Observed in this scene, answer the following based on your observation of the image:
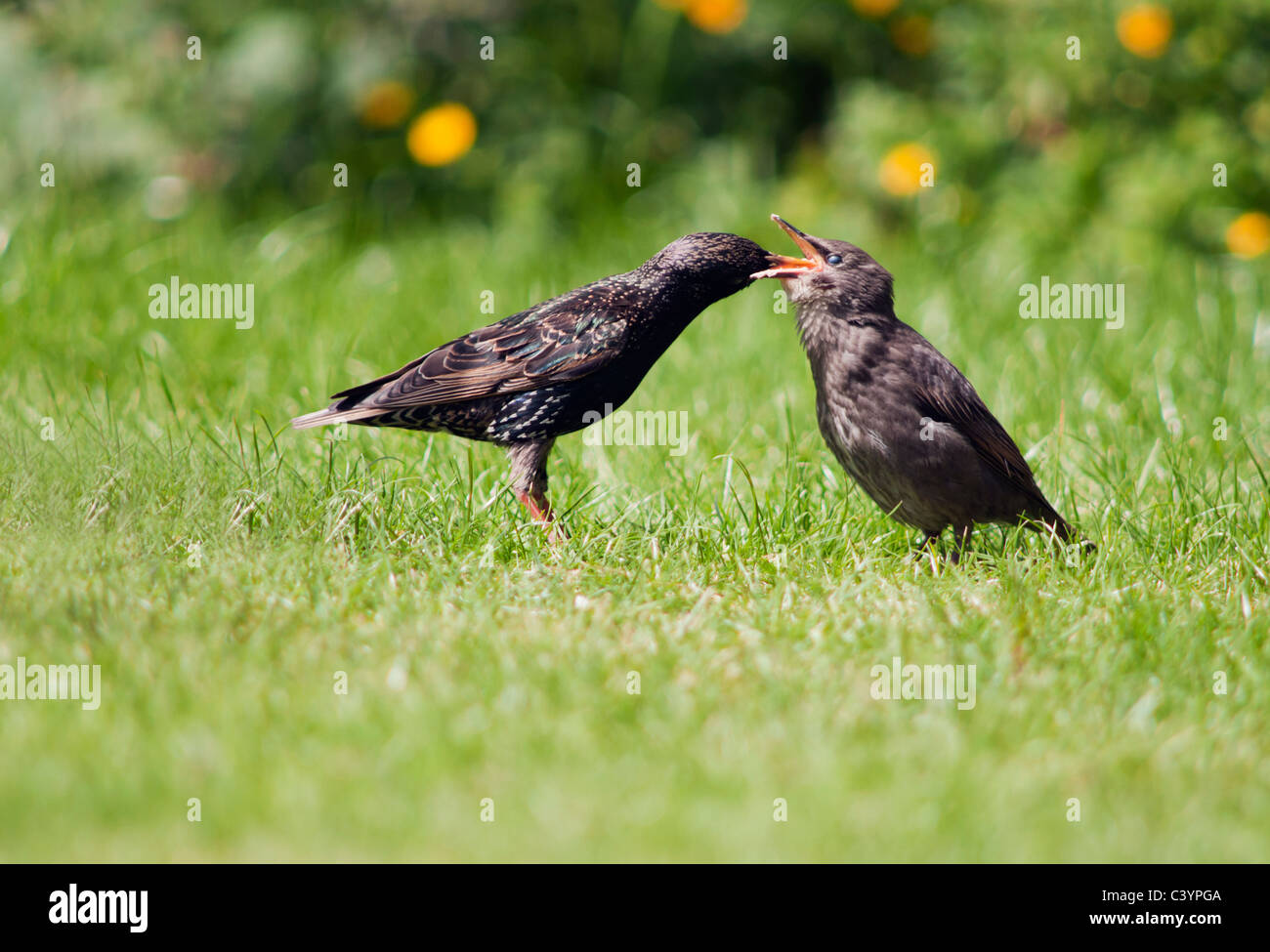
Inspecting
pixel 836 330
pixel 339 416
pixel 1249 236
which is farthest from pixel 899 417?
pixel 1249 236

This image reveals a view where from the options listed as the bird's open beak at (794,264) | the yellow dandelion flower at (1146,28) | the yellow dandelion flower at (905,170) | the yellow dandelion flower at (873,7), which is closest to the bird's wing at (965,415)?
the bird's open beak at (794,264)

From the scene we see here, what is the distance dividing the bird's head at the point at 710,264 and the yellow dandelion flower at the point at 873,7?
A: 4449 mm

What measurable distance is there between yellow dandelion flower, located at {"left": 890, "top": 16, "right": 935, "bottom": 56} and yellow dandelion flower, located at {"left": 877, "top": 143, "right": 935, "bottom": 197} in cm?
120

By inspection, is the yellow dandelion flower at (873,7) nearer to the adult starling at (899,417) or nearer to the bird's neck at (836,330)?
the adult starling at (899,417)

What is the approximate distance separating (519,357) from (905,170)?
412cm

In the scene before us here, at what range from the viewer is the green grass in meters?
3.00

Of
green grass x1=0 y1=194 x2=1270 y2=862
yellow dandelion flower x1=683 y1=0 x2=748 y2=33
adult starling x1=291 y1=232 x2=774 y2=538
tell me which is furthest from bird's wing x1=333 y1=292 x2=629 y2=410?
yellow dandelion flower x1=683 y1=0 x2=748 y2=33

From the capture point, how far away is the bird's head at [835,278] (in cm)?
457

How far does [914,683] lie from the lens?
141 inches

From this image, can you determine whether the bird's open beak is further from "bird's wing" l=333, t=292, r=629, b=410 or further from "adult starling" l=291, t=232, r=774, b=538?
"bird's wing" l=333, t=292, r=629, b=410

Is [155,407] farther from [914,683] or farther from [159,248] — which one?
[914,683]

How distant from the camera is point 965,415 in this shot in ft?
14.7

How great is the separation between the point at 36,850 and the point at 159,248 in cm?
497

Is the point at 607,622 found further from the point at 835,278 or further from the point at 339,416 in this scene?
the point at 835,278
